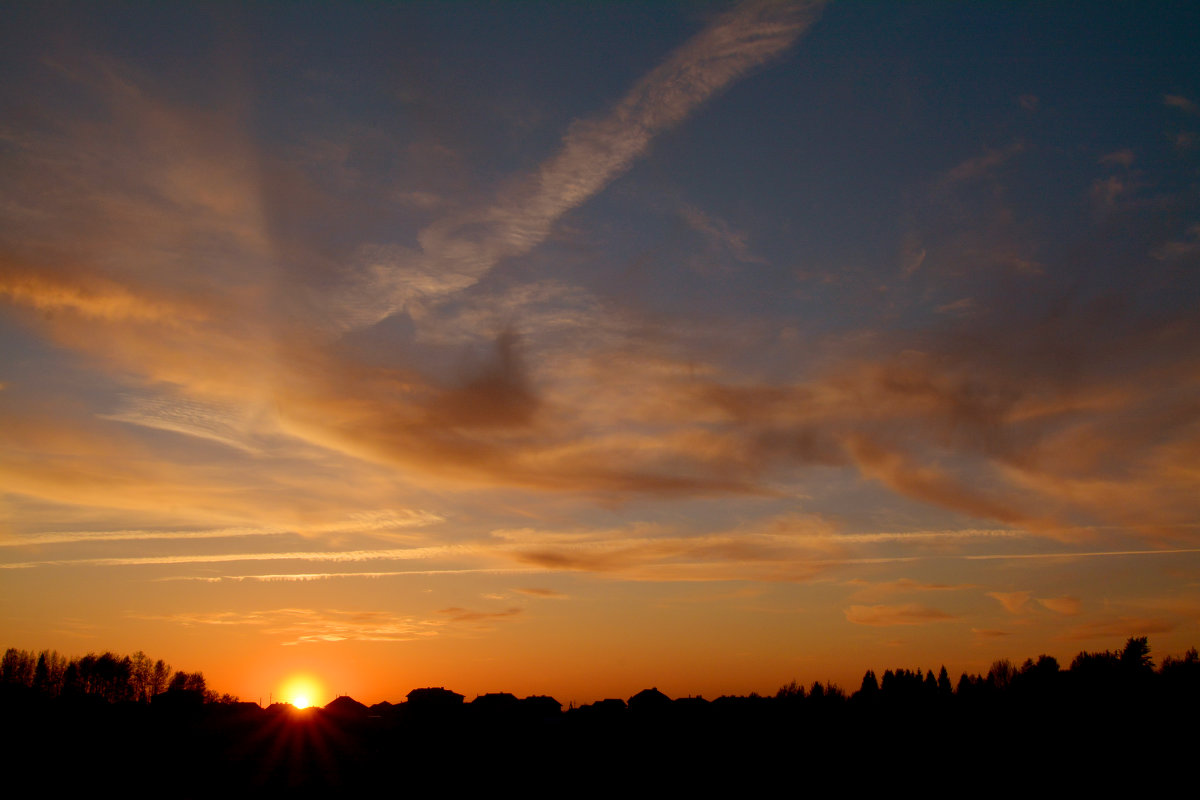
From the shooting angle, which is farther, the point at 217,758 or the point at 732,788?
the point at 217,758

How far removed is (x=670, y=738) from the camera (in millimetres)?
129750

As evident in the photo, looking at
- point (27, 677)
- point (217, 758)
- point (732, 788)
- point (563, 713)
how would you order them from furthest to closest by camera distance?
point (27, 677)
point (563, 713)
point (217, 758)
point (732, 788)

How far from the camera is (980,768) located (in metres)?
96.2

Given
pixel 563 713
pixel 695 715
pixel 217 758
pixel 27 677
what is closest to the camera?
pixel 217 758

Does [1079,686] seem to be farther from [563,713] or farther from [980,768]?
[563,713]

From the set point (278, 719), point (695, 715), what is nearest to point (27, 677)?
point (278, 719)

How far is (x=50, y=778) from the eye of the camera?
105 m

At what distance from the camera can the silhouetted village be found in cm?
9262

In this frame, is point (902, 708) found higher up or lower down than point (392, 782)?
higher up

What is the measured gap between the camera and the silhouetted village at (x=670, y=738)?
3647 inches

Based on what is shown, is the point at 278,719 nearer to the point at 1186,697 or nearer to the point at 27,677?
the point at 27,677

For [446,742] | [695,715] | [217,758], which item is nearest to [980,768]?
[695,715]

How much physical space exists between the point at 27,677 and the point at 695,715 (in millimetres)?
162121

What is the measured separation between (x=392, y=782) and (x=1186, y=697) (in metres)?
107
